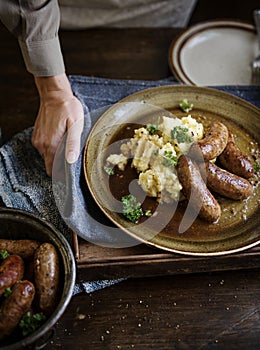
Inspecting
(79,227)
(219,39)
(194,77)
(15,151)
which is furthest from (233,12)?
(79,227)

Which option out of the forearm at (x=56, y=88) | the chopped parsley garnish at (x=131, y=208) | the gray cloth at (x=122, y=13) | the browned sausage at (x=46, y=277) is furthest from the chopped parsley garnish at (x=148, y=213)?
the gray cloth at (x=122, y=13)

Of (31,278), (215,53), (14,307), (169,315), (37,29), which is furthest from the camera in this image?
(215,53)

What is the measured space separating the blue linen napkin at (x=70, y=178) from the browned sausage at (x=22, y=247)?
0.18 m

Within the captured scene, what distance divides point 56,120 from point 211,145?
59 cm

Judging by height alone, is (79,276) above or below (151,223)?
below

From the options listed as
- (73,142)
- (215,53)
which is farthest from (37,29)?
(215,53)

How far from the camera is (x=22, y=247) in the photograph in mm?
1469

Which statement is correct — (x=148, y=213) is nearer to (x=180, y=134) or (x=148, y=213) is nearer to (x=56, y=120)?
(x=180, y=134)

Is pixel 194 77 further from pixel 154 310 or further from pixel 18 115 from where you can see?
pixel 154 310

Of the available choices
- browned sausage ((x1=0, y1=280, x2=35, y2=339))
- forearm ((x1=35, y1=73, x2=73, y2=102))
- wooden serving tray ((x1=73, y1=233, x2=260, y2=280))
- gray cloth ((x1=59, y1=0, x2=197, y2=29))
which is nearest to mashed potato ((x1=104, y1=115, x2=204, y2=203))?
wooden serving tray ((x1=73, y1=233, x2=260, y2=280))

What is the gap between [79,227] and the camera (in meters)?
1.61

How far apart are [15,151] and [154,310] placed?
2.70ft

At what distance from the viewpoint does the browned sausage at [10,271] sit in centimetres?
135

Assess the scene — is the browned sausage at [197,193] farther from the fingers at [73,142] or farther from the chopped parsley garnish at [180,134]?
the fingers at [73,142]
